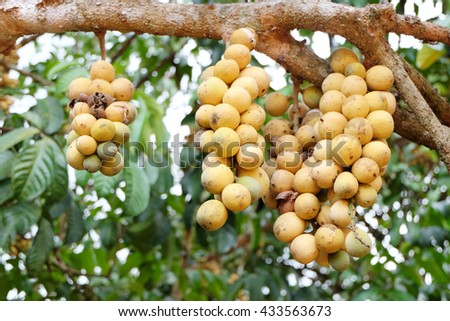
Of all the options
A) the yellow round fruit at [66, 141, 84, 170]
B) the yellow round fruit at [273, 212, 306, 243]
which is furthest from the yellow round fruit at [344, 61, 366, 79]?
Result: the yellow round fruit at [66, 141, 84, 170]

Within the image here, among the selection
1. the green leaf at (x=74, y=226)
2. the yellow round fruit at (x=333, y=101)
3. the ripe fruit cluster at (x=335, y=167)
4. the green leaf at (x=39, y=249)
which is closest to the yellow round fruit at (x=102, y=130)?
the ripe fruit cluster at (x=335, y=167)

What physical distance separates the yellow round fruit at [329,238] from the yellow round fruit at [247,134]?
20cm

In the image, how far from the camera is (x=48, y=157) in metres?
1.81

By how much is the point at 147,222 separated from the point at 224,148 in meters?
1.65

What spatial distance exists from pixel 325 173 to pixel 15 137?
1183 mm

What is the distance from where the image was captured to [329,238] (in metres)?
1.01

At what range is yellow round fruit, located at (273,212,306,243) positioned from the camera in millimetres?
1068

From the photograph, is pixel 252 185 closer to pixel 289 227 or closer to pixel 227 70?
pixel 289 227

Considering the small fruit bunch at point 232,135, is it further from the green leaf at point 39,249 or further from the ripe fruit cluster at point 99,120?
the green leaf at point 39,249

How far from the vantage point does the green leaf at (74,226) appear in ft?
7.62

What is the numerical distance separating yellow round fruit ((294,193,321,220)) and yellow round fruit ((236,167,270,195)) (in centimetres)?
7

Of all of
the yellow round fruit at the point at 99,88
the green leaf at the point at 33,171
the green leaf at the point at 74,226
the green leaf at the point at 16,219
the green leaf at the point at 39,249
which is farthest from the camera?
the green leaf at the point at 74,226

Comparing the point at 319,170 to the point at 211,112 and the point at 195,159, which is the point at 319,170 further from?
the point at 195,159

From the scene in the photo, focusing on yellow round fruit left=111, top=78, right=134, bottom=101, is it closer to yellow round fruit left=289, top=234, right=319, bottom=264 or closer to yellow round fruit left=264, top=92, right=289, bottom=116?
yellow round fruit left=264, top=92, right=289, bottom=116
